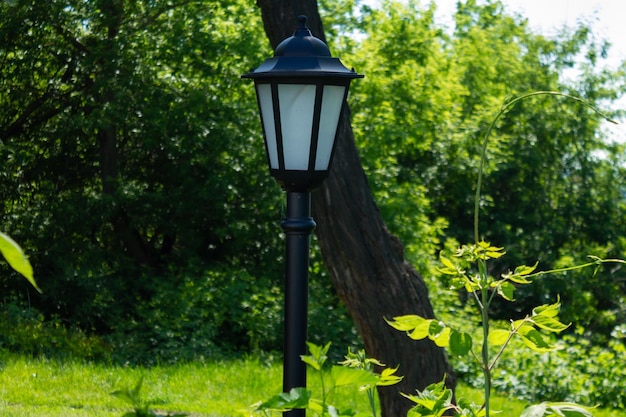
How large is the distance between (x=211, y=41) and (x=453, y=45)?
227 inches

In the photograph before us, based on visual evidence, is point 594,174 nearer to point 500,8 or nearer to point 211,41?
point 500,8

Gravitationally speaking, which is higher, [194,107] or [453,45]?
[453,45]

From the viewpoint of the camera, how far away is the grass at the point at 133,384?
6637mm

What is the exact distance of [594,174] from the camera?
1627 cm

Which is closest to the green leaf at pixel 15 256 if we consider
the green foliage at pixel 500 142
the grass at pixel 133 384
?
the grass at pixel 133 384

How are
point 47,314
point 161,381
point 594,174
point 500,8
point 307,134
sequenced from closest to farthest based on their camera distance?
point 307,134 → point 161,381 → point 47,314 → point 594,174 → point 500,8

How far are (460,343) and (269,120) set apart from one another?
137 cm

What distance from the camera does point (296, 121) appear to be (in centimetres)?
299

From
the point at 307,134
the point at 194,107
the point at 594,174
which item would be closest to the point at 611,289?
the point at 594,174

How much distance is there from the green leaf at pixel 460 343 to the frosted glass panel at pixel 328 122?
1.28 metres

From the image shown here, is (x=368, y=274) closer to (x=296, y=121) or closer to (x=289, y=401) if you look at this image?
(x=296, y=121)

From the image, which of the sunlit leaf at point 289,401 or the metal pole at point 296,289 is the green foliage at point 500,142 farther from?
the sunlit leaf at point 289,401

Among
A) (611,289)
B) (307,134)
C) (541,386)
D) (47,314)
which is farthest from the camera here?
(611,289)

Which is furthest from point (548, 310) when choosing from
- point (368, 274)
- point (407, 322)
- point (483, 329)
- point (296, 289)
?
point (368, 274)
